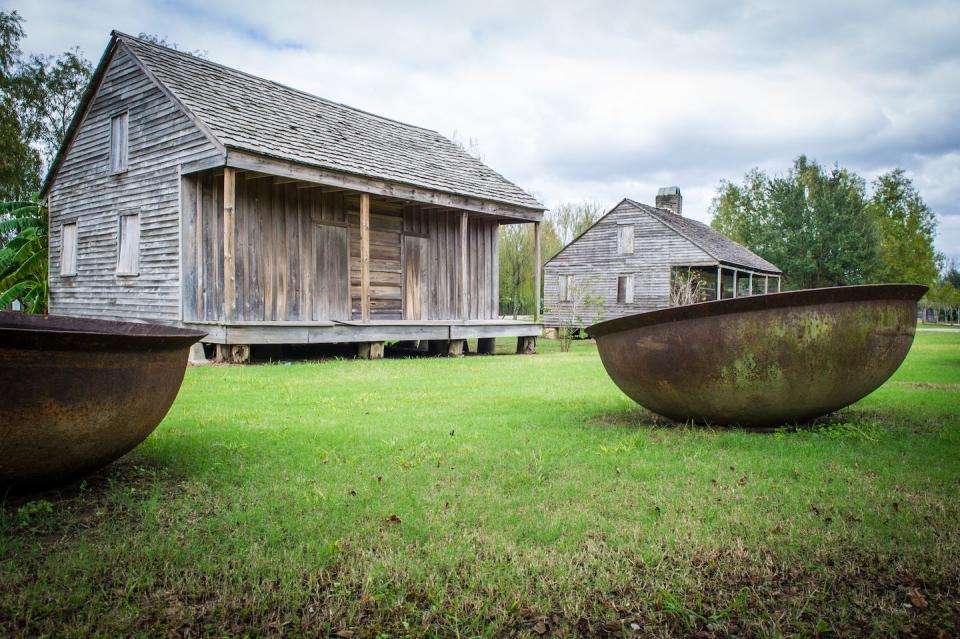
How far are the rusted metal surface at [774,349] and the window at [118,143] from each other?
46.4ft

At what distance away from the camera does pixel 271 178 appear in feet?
45.4

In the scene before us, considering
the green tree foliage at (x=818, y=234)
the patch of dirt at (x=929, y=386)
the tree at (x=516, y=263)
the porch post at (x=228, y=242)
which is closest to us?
the patch of dirt at (x=929, y=386)

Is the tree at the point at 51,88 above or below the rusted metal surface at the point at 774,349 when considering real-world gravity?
above

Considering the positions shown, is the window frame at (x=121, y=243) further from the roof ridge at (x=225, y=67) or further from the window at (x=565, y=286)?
the window at (x=565, y=286)

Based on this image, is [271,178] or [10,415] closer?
[10,415]

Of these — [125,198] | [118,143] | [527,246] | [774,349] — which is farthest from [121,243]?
[527,246]

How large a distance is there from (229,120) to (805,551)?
1312 cm

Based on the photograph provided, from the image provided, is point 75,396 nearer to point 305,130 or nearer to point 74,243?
point 305,130

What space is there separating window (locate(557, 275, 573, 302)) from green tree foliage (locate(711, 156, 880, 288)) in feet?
61.3

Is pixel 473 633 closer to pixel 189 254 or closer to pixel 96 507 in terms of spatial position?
pixel 96 507

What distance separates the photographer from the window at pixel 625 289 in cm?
3359

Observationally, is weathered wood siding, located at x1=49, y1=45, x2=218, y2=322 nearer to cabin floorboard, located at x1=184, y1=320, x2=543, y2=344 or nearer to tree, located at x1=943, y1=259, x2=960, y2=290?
cabin floorboard, located at x1=184, y1=320, x2=543, y2=344

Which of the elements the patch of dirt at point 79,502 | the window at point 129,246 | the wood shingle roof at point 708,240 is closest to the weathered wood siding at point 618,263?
the wood shingle roof at point 708,240

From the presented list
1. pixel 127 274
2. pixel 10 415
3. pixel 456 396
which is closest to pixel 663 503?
pixel 10 415
